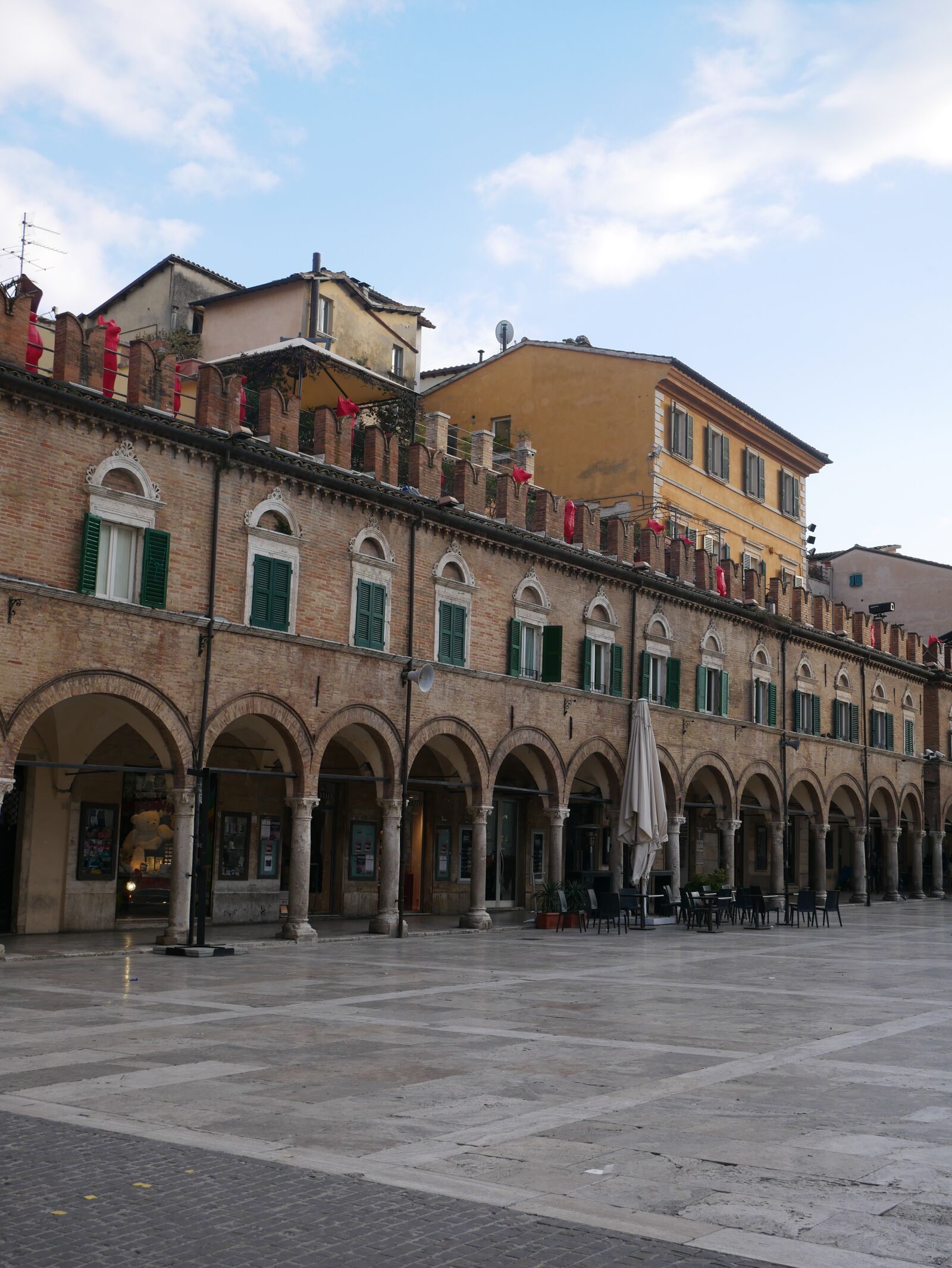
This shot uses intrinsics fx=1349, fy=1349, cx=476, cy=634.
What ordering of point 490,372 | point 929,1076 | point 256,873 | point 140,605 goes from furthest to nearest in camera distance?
point 490,372 < point 256,873 < point 140,605 < point 929,1076

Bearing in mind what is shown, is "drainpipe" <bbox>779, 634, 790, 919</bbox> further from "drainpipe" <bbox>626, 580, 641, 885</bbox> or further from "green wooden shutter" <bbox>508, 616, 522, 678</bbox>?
"green wooden shutter" <bbox>508, 616, 522, 678</bbox>

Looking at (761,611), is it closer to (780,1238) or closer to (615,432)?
(615,432)

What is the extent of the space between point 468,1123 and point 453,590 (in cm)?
1848

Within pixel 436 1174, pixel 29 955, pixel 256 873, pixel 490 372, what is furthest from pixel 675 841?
pixel 436 1174

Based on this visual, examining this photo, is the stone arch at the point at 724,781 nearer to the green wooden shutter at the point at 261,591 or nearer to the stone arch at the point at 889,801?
the stone arch at the point at 889,801

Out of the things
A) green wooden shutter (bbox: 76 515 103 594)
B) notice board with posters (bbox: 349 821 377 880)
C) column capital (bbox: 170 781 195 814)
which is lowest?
notice board with posters (bbox: 349 821 377 880)

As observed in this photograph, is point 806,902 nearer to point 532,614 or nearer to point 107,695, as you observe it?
point 532,614

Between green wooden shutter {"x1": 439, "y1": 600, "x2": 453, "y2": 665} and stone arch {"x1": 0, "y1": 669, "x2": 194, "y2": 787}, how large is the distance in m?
6.51

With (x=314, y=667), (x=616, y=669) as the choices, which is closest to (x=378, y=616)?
(x=314, y=667)

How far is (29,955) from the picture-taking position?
737 inches

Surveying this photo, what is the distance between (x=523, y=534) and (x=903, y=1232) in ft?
73.8

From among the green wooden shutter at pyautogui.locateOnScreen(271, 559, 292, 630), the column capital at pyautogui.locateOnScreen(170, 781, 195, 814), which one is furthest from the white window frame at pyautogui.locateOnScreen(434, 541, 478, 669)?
the column capital at pyautogui.locateOnScreen(170, 781, 195, 814)

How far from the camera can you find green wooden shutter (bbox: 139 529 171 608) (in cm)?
2048

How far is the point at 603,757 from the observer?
101ft
